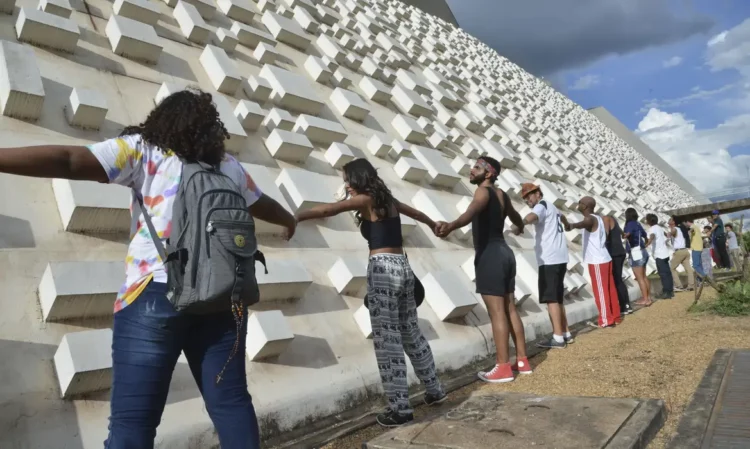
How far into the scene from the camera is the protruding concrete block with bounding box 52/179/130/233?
2.94 m

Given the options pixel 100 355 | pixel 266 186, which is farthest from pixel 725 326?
pixel 100 355

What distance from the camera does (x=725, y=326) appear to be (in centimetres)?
588

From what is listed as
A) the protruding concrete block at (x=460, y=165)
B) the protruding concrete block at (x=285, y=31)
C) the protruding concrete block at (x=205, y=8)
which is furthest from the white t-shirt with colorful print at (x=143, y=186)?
the protruding concrete block at (x=460, y=165)

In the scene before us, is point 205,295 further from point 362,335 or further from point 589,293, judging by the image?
point 589,293

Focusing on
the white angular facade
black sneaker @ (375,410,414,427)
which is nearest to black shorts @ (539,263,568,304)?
the white angular facade

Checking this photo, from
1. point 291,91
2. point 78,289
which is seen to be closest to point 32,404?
point 78,289

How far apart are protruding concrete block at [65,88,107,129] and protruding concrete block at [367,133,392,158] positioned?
2.92 meters

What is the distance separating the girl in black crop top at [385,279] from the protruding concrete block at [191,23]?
267 centimetres

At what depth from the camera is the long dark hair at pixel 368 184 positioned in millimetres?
3244

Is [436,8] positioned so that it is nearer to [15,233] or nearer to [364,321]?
[364,321]

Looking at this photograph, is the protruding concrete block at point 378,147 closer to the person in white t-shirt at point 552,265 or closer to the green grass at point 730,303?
the person in white t-shirt at point 552,265

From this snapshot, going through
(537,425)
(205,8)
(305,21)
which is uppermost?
(305,21)

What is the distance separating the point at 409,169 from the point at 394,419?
323cm

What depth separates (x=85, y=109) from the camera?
3398 millimetres
